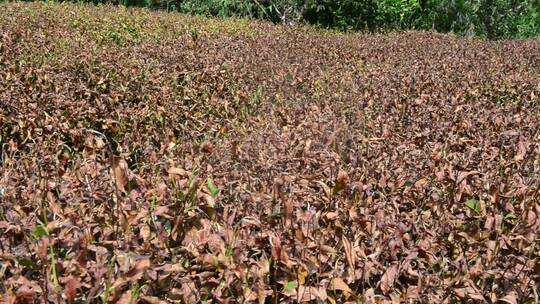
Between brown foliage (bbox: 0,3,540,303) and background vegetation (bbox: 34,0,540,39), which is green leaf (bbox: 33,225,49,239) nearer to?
brown foliage (bbox: 0,3,540,303)

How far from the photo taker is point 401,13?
1616 centimetres

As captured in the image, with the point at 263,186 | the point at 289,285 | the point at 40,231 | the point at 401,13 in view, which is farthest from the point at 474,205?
the point at 401,13

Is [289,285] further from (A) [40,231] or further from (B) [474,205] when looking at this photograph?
(B) [474,205]

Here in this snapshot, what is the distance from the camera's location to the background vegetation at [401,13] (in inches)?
604

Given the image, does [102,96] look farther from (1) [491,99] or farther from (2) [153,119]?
(1) [491,99]

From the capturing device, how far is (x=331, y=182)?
286 centimetres

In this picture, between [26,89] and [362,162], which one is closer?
[362,162]

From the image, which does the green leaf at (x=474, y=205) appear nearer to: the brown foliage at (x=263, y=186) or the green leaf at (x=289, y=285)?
the brown foliage at (x=263, y=186)

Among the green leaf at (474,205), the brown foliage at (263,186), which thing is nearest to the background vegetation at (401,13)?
the brown foliage at (263,186)

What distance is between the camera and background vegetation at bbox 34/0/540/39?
15.3m

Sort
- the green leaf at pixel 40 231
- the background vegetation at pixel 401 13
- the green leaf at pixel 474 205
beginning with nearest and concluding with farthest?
the green leaf at pixel 40 231
the green leaf at pixel 474 205
the background vegetation at pixel 401 13

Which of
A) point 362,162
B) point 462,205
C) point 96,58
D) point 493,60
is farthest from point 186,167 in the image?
point 493,60

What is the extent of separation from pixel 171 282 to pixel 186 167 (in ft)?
3.22

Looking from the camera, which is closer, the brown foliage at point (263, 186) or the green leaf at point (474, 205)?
the brown foliage at point (263, 186)
